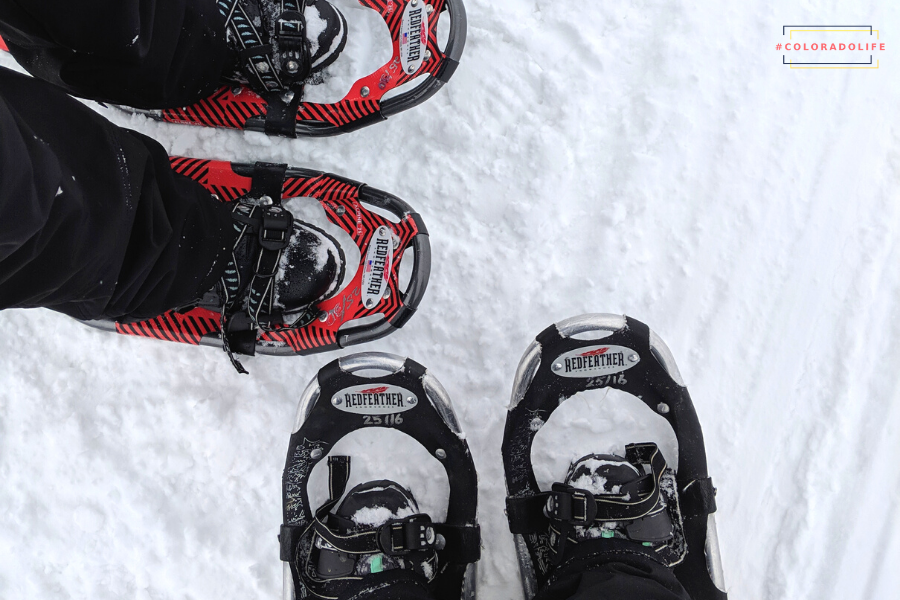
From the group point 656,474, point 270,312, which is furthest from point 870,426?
point 270,312

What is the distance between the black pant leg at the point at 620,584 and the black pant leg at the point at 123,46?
1.27 meters

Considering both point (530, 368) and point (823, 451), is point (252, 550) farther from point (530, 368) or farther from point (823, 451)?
point (823, 451)

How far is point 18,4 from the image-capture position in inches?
35.0

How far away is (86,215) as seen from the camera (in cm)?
75

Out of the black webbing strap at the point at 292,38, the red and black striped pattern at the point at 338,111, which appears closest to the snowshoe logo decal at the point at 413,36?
the red and black striped pattern at the point at 338,111

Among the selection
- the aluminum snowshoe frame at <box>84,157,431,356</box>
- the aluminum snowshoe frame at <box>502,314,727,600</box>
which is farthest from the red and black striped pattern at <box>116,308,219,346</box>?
the aluminum snowshoe frame at <box>502,314,727,600</box>

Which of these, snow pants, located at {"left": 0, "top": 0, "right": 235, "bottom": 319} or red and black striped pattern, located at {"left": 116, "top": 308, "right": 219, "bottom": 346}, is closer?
snow pants, located at {"left": 0, "top": 0, "right": 235, "bottom": 319}

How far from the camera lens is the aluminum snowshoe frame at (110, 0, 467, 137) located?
1334 mm

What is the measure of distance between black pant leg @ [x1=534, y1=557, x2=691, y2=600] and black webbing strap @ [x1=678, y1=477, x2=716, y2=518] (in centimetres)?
17

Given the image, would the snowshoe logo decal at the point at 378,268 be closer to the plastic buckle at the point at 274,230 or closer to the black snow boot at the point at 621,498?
the plastic buckle at the point at 274,230

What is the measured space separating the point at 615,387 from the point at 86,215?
106 cm

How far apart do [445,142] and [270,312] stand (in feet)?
2.06

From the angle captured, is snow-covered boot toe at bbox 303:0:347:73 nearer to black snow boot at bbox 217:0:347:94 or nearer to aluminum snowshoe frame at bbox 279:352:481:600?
black snow boot at bbox 217:0:347:94

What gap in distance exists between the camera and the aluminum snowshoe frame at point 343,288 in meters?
1.31
